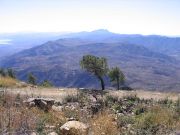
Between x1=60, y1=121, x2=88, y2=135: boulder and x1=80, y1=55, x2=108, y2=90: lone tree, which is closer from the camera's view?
x1=60, y1=121, x2=88, y2=135: boulder

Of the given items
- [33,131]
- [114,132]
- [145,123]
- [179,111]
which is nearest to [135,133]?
[114,132]

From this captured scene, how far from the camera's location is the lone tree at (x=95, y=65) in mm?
64438

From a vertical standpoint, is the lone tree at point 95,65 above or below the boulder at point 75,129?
below

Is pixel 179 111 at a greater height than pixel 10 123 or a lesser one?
lesser

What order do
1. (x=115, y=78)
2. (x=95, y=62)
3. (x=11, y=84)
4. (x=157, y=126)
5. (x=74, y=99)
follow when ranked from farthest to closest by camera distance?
(x=115, y=78) → (x=95, y=62) → (x=11, y=84) → (x=74, y=99) → (x=157, y=126)

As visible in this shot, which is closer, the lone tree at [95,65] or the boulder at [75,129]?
the boulder at [75,129]

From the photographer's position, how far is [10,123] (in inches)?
441

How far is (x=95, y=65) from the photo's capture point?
64938 mm

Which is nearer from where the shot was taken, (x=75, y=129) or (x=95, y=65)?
(x=75, y=129)

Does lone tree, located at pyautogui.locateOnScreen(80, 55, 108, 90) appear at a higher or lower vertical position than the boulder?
lower

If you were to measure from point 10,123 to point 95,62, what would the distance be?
5361 centimetres

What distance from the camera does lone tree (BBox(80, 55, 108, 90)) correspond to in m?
64.4

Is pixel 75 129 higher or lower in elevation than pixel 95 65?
higher

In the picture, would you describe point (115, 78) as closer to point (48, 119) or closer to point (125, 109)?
point (125, 109)
